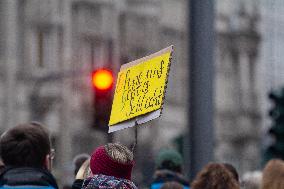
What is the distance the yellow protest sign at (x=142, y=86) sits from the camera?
6691mm

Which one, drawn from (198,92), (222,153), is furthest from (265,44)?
(198,92)

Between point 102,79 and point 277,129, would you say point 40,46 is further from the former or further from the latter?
point 277,129

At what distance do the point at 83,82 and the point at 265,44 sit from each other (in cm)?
1481

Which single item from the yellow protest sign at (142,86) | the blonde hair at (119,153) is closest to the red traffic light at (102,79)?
the yellow protest sign at (142,86)

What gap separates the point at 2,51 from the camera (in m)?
38.1

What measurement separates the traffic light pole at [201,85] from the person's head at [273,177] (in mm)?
3021

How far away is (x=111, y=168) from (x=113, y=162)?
0.10ft

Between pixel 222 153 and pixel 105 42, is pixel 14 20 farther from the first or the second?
pixel 222 153

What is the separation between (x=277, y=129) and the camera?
1744 centimetres

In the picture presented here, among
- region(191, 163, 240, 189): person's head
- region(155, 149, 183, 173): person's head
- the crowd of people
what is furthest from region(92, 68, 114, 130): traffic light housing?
the crowd of people

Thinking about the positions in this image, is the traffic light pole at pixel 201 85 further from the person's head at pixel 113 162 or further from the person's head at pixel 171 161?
the person's head at pixel 113 162

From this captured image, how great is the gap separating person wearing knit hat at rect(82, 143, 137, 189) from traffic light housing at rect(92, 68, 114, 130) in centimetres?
1238

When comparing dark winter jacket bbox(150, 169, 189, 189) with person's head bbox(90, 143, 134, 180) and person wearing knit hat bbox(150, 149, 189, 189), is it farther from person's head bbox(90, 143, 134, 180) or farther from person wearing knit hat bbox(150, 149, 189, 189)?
person's head bbox(90, 143, 134, 180)

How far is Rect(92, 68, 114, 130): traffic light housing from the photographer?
18.2m
